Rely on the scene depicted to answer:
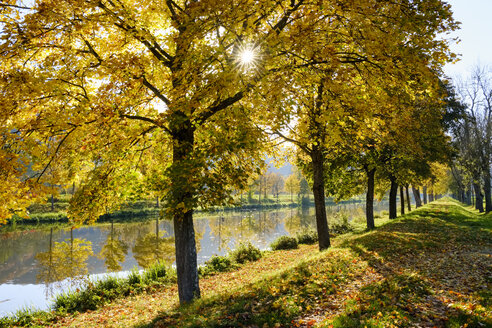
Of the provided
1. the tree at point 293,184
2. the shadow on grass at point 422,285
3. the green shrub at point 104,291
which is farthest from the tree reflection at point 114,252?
the tree at point 293,184

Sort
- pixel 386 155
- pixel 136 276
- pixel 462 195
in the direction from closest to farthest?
pixel 136 276 → pixel 386 155 → pixel 462 195

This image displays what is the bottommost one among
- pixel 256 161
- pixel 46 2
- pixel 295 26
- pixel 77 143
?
pixel 256 161

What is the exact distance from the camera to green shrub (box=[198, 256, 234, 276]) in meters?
14.4

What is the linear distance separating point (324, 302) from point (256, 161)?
14.1ft

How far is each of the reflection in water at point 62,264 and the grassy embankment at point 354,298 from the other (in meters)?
7.00

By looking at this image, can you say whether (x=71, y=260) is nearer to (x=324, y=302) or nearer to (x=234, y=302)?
(x=234, y=302)

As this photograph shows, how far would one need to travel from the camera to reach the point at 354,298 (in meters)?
6.14

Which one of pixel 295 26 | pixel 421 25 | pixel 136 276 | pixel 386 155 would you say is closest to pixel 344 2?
pixel 295 26

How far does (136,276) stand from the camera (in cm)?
1290

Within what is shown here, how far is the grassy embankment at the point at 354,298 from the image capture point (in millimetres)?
5277

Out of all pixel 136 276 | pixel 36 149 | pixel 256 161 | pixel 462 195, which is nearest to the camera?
pixel 36 149

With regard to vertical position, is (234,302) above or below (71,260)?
above

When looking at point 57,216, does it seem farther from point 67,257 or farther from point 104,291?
point 104,291

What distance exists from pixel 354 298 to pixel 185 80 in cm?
626
